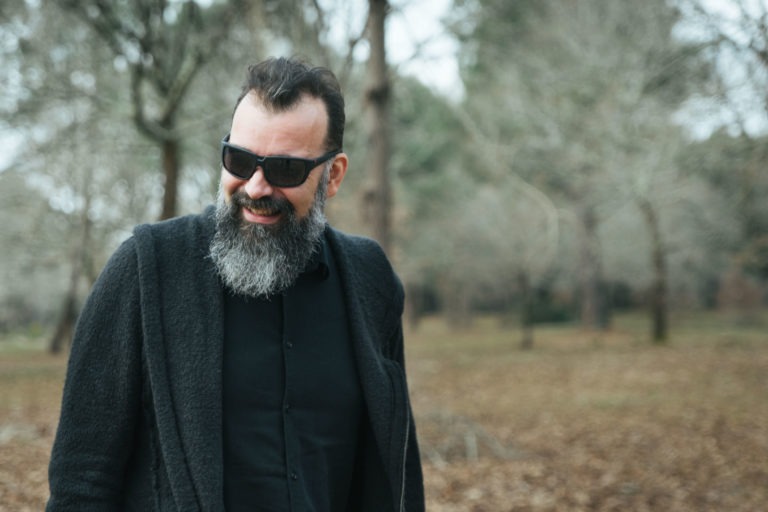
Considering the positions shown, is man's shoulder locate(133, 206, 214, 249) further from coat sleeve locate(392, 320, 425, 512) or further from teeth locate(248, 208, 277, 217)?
coat sleeve locate(392, 320, 425, 512)

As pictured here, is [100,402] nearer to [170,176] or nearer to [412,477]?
[412,477]

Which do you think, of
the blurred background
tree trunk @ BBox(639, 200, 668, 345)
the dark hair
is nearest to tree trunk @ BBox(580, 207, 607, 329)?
the blurred background

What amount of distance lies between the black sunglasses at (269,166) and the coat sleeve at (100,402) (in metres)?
0.39

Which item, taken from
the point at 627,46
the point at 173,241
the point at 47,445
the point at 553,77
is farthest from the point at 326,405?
the point at 553,77

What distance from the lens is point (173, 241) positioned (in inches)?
74.8

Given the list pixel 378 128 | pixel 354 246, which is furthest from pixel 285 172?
pixel 378 128

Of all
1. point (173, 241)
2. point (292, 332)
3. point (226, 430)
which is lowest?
point (226, 430)

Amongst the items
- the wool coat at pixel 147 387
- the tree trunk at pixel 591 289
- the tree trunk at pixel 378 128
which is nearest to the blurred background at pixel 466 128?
the tree trunk at pixel 378 128

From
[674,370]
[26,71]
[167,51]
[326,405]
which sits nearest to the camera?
[326,405]

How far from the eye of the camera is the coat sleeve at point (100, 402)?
1661 mm

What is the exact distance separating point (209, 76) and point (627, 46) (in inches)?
248

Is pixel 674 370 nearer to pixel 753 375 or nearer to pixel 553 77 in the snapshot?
pixel 753 375

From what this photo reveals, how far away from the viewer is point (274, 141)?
1923 mm

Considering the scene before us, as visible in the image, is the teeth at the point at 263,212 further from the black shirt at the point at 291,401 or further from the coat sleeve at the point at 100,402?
the coat sleeve at the point at 100,402
